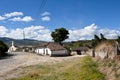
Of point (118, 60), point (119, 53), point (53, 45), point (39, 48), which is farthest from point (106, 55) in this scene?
point (39, 48)

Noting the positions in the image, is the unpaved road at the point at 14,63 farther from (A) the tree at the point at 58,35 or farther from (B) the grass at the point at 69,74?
(A) the tree at the point at 58,35

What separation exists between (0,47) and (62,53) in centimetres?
1807

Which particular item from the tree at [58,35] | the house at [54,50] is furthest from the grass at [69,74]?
the tree at [58,35]

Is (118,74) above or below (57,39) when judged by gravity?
below

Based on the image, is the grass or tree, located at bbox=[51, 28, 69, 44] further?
tree, located at bbox=[51, 28, 69, 44]

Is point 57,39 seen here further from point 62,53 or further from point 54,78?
point 54,78

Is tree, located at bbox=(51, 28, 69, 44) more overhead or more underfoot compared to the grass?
more overhead

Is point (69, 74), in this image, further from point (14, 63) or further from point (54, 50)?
point (54, 50)

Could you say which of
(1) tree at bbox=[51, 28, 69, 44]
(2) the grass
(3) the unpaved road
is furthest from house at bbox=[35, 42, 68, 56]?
(2) the grass

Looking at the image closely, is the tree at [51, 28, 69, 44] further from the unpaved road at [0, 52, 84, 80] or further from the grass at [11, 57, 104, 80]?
the grass at [11, 57, 104, 80]

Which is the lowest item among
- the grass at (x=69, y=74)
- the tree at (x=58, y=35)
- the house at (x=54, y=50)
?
the grass at (x=69, y=74)

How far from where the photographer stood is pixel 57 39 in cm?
9869

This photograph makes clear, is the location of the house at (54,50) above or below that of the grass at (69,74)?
above

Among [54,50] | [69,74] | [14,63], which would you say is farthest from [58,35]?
[69,74]
